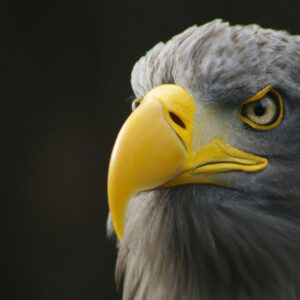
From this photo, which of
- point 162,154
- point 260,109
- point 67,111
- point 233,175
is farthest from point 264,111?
point 67,111

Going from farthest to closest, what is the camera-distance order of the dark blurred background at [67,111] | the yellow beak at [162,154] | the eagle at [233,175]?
1. the dark blurred background at [67,111]
2. the eagle at [233,175]
3. the yellow beak at [162,154]

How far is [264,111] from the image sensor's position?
Result: 1900 millimetres

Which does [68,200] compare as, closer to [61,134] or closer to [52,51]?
[61,134]

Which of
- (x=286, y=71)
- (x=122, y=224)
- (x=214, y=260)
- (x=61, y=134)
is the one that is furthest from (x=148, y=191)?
(x=61, y=134)

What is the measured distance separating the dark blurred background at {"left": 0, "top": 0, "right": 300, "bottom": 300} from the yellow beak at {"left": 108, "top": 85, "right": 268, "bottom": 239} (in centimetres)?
260

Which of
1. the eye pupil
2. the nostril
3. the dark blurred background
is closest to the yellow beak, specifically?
the nostril

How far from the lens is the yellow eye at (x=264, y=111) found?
1.90 m

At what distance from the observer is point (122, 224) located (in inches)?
72.9

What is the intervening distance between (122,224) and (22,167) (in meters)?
2.82

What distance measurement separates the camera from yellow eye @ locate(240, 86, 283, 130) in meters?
1.90

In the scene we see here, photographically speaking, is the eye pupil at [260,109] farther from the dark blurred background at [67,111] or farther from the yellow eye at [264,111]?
the dark blurred background at [67,111]

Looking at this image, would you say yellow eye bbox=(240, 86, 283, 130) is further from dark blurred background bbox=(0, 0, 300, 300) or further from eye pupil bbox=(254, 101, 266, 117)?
dark blurred background bbox=(0, 0, 300, 300)

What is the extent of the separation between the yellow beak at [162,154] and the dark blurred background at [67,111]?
2602mm

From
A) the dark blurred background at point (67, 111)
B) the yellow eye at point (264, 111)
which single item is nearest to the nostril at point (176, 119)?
the yellow eye at point (264, 111)
